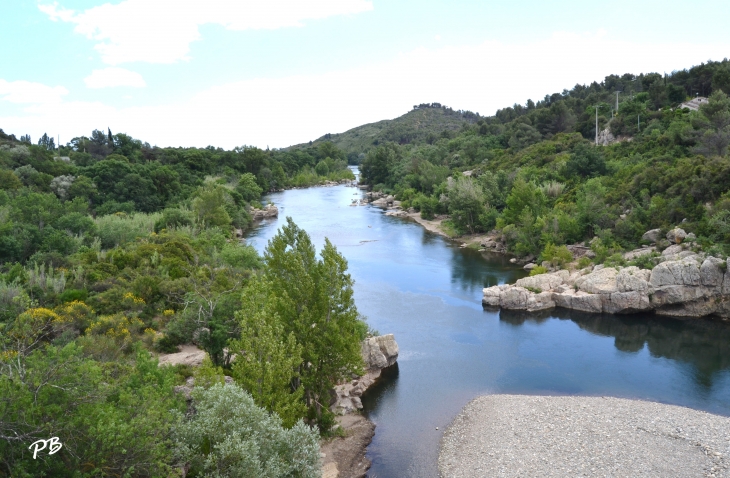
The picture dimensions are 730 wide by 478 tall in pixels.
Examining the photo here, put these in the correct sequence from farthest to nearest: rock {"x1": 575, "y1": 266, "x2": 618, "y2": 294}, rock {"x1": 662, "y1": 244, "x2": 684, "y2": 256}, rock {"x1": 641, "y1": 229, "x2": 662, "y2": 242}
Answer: rock {"x1": 641, "y1": 229, "x2": 662, "y2": 242} → rock {"x1": 662, "y1": 244, "x2": 684, "y2": 256} → rock {"x1": 575, "y1": 266, "x2": 618, "y2": 294}

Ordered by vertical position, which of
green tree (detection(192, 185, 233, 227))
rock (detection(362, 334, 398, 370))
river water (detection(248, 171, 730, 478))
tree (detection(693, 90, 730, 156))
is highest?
tree (detection(693, 90, 730, 156))

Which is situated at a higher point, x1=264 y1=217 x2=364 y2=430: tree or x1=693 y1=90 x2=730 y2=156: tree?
x1=693 y1=90 x2=730 y2=156: tree

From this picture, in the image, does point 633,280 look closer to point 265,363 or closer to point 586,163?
point 265,363

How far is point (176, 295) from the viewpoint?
1188 inches

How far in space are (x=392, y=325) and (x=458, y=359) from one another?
6.60 m

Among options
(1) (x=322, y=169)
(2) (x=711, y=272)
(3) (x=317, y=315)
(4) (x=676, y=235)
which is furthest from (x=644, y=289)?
(1) (x=322, y=169)

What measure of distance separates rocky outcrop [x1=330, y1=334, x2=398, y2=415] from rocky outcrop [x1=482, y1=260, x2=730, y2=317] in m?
12.9

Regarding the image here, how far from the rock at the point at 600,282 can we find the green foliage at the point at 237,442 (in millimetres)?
28126

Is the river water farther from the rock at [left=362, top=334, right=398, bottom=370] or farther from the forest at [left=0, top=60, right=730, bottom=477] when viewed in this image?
the forest at [left=0, top=60, right=730, bottom=477]

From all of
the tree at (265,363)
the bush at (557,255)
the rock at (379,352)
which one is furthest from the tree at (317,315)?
the bush at (557,255)

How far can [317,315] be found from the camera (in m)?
21.3

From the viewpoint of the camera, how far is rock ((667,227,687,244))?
38.7 meters

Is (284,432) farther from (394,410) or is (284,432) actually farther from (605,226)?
(605,226)

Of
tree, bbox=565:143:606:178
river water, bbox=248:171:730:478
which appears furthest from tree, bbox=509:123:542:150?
river water, bbox=248:171:730:478
